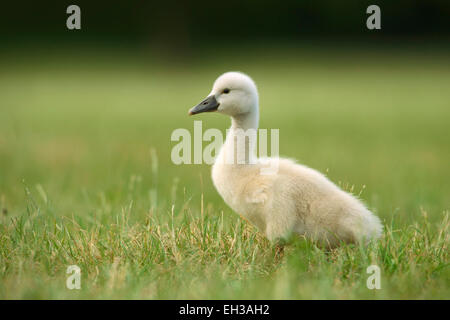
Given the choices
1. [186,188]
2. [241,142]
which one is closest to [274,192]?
[241,142]

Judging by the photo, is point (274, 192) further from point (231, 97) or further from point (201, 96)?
point (201, 96)

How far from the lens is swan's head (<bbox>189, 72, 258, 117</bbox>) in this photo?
468 centimetres

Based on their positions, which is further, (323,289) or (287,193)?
(287,193)

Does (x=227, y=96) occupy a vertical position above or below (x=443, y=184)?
above

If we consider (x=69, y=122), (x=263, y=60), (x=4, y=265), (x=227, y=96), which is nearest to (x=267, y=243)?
(x=227, y=96)

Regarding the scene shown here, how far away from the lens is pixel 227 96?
4684 millimetres

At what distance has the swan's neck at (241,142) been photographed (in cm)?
470

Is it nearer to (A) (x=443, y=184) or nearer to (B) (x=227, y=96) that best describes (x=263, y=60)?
(A) (x=443, y=184)

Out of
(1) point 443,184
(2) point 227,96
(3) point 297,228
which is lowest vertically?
(1) point 443,184

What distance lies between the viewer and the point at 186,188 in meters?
7.68

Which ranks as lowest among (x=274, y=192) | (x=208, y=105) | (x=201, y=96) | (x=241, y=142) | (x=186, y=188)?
(x=186, y=188)

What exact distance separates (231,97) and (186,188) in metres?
3.16

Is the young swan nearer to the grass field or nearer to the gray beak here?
the gray beak

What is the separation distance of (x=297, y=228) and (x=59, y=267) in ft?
5.60
